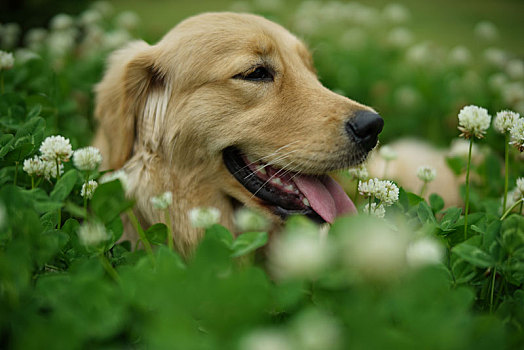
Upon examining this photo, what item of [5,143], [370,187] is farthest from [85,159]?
[370,187]

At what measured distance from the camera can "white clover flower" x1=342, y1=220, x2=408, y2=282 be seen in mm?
992

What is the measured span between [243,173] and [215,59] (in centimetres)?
67

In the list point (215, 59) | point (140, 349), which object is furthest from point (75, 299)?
point (215, 59)

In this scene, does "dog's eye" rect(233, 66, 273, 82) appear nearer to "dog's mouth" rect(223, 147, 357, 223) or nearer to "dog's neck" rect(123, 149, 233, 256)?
"dog's mouth" rect(223, 147, 357, 223)

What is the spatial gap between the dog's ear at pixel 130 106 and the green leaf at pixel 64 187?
103 cm

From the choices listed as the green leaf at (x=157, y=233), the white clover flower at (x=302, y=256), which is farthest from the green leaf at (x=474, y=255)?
the green leaf at (x=157, y=233)

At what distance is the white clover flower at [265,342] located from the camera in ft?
2.99

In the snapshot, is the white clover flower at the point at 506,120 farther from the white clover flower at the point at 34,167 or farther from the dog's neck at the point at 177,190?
the white clover flower at the point at 34,167

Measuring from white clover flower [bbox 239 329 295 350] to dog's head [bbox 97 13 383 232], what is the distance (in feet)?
4.80

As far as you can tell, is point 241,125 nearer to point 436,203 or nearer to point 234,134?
point 234,134

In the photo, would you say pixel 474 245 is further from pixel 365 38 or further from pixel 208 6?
pixel 208 6

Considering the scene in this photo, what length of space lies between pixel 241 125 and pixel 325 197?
636mm

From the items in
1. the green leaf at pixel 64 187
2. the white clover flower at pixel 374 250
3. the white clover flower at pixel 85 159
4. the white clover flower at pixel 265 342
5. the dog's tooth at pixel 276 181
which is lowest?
the dog's tooth at pixel 276 181

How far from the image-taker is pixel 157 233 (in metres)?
1.86
